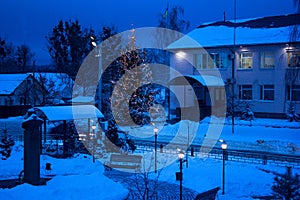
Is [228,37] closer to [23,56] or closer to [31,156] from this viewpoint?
[31,156]

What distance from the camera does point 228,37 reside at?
3462cm

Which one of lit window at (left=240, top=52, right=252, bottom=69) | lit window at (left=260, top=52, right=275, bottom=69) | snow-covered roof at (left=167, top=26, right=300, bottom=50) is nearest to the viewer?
snow-covered roof at (left=167, top=26, right=300, bottom=50)

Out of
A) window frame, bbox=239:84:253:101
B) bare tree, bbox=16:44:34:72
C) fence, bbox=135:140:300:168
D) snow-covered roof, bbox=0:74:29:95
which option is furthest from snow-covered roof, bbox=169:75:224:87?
bare tree, bbox=16:44:34:72

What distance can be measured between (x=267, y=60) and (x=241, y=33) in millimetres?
4167

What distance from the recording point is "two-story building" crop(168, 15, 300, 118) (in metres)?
31.3

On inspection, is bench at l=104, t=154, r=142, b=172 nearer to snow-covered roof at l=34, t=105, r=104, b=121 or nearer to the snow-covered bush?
snow-covered roof at l=34, t=105, r=104, b=121

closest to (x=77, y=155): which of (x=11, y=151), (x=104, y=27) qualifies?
(x=11, y=151)

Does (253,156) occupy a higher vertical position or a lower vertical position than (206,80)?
lower

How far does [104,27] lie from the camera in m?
34.5

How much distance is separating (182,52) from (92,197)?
28195mm

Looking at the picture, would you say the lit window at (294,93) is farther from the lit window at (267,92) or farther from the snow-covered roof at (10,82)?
the snow-covered roof at (10,82)

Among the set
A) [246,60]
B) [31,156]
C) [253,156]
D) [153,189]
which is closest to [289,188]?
[153,189]

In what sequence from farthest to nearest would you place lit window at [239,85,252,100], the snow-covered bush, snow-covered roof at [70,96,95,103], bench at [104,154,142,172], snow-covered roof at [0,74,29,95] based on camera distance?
snow-covered roof at [0,74,29,95], lit window at [239,85,252,100], snow-covered roof at [70,96,95,103], bench at [104,154,142,172], the snow-covered bush

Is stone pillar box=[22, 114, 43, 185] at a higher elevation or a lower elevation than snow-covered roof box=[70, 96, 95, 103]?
lower
